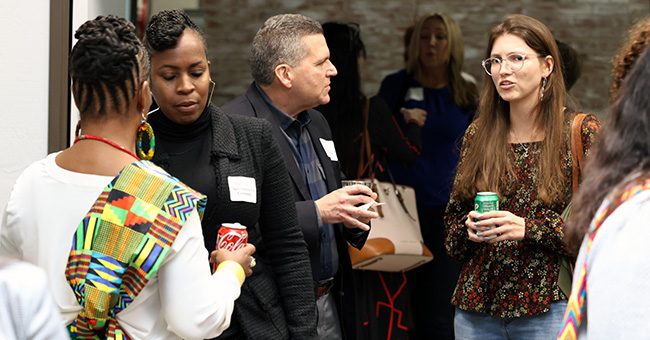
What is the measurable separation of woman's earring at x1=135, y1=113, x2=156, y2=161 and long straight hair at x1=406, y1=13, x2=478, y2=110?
12.1ft

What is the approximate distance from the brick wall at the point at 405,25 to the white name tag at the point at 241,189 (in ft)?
14.7

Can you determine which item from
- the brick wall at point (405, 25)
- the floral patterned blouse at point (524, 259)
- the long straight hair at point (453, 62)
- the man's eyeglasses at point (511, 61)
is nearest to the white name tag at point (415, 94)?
the long straight hair at point (453, 62)

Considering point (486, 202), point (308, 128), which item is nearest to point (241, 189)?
point (486, 202)

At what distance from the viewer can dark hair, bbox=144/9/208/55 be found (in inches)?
131

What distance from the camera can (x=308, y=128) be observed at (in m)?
4.29

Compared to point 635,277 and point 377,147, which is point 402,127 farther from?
point 635,277

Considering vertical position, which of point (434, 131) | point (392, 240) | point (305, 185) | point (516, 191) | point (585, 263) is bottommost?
point (392, 240)

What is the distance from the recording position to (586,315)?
2340 mm

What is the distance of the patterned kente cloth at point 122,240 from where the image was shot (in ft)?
8.40

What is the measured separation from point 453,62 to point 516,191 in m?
2.66

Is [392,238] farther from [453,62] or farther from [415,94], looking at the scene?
[453,62]

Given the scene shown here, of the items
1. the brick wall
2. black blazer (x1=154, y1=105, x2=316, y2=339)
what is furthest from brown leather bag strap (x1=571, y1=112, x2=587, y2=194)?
the brick wall

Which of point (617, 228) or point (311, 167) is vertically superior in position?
point (617, 228)

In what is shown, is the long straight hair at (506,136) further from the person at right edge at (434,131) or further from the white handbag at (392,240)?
the person at right edge at (434,131)
